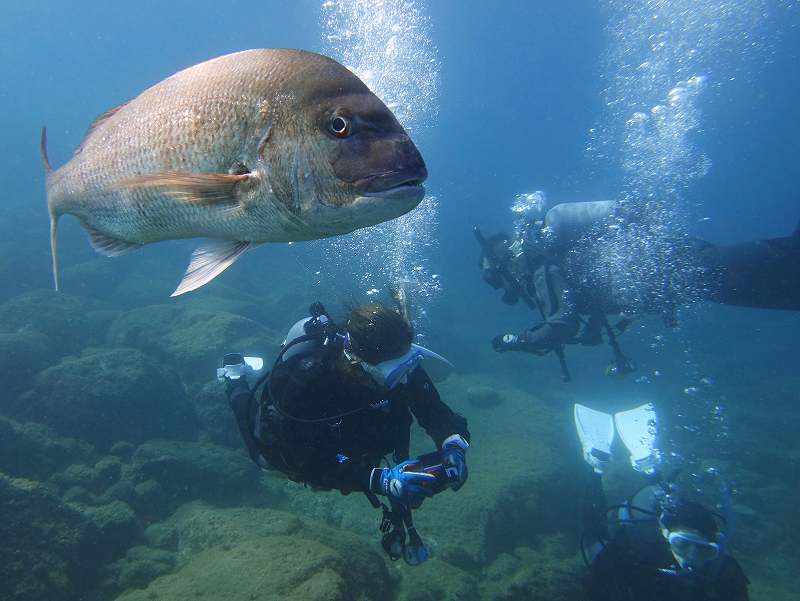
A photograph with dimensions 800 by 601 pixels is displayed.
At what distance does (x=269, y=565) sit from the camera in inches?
148

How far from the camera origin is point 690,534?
4.40 metres

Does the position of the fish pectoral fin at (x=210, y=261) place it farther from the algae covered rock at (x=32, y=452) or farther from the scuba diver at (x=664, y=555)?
the algae covered rock at (x=32, y=452)

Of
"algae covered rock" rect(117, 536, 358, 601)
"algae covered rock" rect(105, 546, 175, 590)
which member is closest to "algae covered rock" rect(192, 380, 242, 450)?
"algae covered rock" rect(105, 546, 175, 590)

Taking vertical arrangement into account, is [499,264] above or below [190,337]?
above

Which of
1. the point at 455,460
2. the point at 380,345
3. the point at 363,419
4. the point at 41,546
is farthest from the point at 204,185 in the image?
the point at 41,546

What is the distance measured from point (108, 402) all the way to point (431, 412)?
23.0 ft

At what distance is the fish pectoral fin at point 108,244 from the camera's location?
165 cm

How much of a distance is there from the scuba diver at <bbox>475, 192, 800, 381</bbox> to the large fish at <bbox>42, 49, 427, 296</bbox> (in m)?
6.46

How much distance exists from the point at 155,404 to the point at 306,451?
6.65 metres

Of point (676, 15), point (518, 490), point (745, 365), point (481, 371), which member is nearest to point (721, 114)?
point (676, 15)

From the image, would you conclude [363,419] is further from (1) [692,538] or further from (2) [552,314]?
(2) [552,314]

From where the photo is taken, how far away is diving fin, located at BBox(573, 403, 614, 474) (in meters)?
8.69

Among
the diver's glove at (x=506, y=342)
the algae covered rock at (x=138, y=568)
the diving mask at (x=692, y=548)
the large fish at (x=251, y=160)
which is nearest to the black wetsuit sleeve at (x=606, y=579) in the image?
the diving mask at (x=692, y=548)

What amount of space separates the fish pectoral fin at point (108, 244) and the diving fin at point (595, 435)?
9.10 meters
